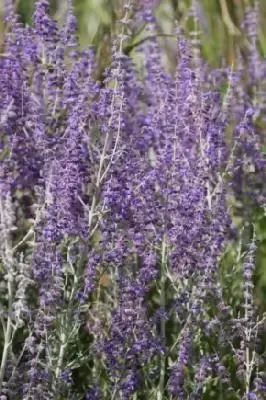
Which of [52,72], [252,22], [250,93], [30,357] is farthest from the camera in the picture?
[250,93]

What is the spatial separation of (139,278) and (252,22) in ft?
6.95

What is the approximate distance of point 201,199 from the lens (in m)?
3.68

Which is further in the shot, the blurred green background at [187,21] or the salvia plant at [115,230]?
the blurred green background at [187,21]

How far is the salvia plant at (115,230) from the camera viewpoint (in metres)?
3.40

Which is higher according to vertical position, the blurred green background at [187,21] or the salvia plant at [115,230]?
the blurred green background at [187,21]

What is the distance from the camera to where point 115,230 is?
3504mm

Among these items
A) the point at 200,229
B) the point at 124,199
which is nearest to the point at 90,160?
the point at 124,199

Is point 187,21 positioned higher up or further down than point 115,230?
higher up

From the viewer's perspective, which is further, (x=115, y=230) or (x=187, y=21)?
(x=187, y=21)

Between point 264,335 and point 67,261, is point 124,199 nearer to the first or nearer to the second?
point 67,261

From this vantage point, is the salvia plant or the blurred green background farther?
the blurred green background

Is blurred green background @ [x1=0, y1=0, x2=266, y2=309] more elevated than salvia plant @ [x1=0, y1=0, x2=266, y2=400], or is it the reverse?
blurred green background @ [x1=0, y1=0, x2=266, y2=309]

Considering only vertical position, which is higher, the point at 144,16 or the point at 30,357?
the point at 144,16

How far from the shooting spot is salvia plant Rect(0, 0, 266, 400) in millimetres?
3396
